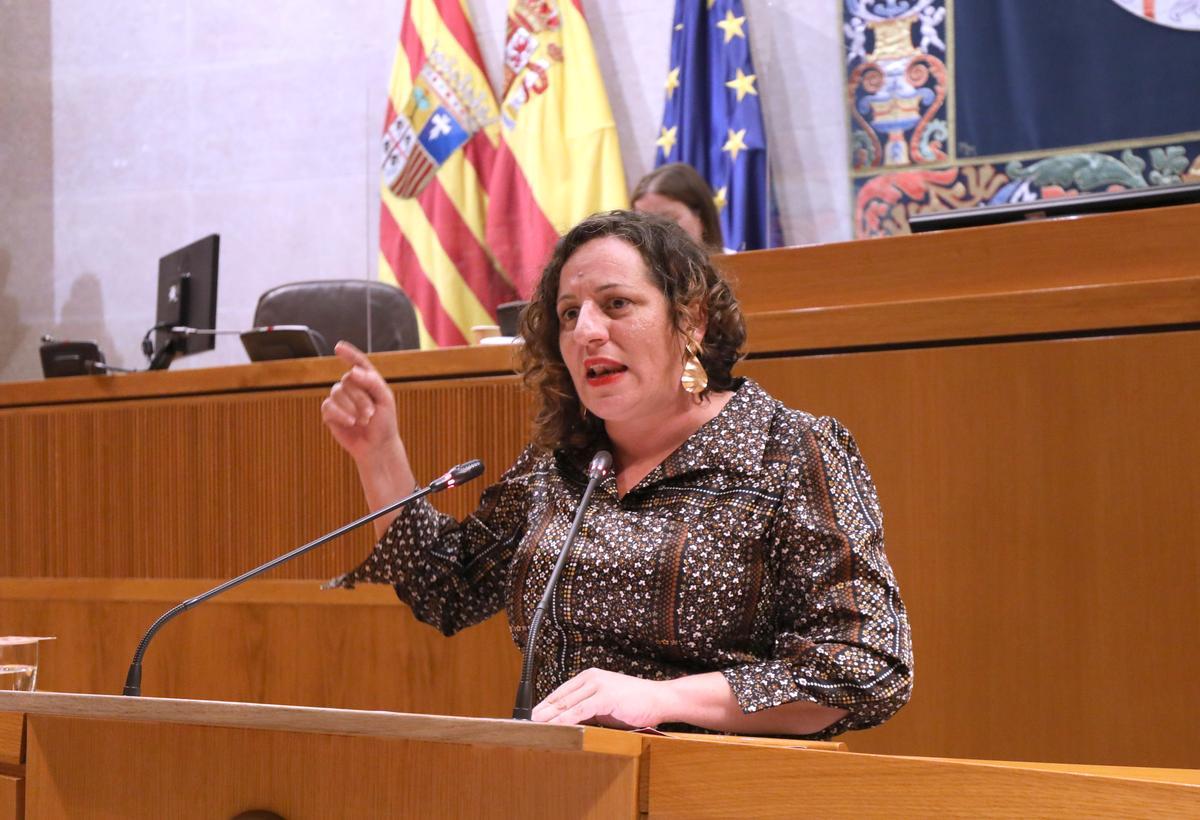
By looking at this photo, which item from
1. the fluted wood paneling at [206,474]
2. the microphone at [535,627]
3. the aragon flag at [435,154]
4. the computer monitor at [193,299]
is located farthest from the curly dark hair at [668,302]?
the aragon flag at [435,154]

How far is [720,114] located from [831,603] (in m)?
3.20

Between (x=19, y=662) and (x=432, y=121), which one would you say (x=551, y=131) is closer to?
(x=432, y=121)

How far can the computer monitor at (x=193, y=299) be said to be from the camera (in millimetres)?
3664

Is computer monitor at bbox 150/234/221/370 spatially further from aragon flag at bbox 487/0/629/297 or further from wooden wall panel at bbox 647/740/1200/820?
wooden wall panel at bbox 647/740/1200/820

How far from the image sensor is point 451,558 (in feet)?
6.02

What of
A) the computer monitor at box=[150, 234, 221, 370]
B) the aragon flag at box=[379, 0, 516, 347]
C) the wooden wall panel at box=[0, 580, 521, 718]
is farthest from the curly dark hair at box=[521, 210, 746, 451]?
the aragon flag at box=[379, 0, 516, 347]

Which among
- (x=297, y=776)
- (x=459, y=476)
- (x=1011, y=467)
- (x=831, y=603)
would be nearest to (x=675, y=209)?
(x=1011, y=467)

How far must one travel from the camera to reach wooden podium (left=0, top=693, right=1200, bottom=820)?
97 centimetres

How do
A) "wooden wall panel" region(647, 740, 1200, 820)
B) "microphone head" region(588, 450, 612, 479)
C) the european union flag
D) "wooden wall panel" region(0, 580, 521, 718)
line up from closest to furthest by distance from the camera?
"wooden wall panel" region(647, 740, 1200, 820), "microphone head" region(588, 450, 612, 479), "wooden wall panel" region(0, 580, 521, 718), the european union flag

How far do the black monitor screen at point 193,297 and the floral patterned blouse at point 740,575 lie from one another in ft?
7.15

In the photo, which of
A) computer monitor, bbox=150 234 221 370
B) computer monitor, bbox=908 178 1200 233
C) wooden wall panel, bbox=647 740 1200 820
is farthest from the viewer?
computer monitor, bbox=150 234 221 370

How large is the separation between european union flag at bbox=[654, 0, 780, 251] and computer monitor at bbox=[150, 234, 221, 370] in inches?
62.1

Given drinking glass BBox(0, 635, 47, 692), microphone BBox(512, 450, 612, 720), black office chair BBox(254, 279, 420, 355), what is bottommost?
drinking glass BBox(0, 635, 47, 692)

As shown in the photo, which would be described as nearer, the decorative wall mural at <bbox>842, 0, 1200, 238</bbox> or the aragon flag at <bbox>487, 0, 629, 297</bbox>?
the decorative wall mural at <bbox>842, 0, 1200, 238</bbox>
